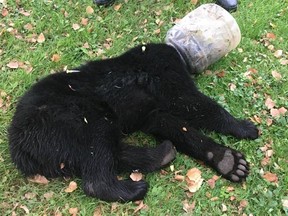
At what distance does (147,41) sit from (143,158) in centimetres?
210

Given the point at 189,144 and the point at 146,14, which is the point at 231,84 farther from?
the point at 146,14

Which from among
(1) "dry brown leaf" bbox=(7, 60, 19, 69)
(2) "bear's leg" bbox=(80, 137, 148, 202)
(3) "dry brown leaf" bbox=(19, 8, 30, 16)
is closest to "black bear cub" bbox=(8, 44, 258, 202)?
(2) "bear's leg" bbox=(80, 137, 148, 202)

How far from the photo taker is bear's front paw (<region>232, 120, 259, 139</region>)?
15.1 feet

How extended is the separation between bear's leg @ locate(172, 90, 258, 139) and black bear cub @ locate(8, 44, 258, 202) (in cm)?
1

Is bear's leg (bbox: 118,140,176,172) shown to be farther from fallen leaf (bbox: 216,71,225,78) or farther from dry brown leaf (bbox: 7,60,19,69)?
dry brown leaf (bbox: 7,60,19,69)

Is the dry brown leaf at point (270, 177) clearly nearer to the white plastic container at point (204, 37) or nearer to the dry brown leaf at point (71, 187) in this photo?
the white plastic container at point (204, 37)

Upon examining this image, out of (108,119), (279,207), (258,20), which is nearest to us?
(279,207)

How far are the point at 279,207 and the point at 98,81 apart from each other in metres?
2.09

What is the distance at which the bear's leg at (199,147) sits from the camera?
14.0 feet

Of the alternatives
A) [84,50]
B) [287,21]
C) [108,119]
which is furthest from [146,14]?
[108,119]

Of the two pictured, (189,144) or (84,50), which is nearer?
(189,144)

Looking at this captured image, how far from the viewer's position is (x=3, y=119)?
4957 mm

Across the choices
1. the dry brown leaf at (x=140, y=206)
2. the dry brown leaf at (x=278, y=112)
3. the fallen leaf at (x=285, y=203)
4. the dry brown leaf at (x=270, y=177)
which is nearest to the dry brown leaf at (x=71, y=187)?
the dry brown leaf at (x=140, y=206)

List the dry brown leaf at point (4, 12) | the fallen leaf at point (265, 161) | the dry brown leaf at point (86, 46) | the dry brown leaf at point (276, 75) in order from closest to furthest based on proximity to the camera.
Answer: the fallen leaf at point (265, 161), the dry brown leaf at point (276, 75), the dry brown leaf at point (86, 46), the dry brown leaf at point (4, 12)
